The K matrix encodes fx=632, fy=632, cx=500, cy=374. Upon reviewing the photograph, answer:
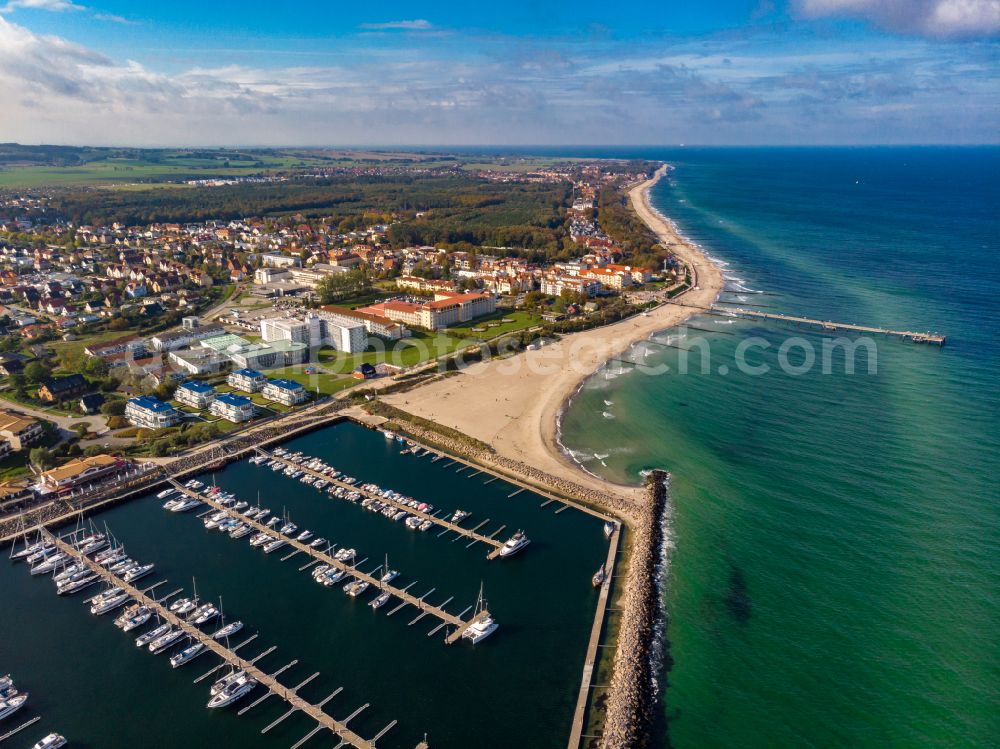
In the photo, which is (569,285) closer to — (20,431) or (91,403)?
(91,403)

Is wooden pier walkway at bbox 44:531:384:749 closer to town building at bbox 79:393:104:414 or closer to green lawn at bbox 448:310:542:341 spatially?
town building at bbox 79:393:104:414

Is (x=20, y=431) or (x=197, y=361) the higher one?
(x=197, y=361)

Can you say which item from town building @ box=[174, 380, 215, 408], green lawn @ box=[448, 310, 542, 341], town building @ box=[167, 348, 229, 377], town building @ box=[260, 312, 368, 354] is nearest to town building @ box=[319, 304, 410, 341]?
town building @ box=[260, 312, 368, 354]

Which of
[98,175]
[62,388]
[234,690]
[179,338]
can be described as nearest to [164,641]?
[234,690]

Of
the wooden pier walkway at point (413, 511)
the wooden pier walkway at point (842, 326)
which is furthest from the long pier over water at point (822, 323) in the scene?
the wooden pier walkway at point (413, 511)

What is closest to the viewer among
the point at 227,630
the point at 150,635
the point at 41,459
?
the point at 150,635

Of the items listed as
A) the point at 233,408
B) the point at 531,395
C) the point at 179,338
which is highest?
the point at 179,338

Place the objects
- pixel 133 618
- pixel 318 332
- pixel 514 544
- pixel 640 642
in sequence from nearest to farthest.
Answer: pixel 640 642 < pixel 133 618 < pixel 514 544 < pixel 318 332

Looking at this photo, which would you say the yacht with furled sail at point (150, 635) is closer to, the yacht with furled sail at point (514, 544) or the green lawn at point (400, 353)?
the yacht with furled sail at point (514, 544)
